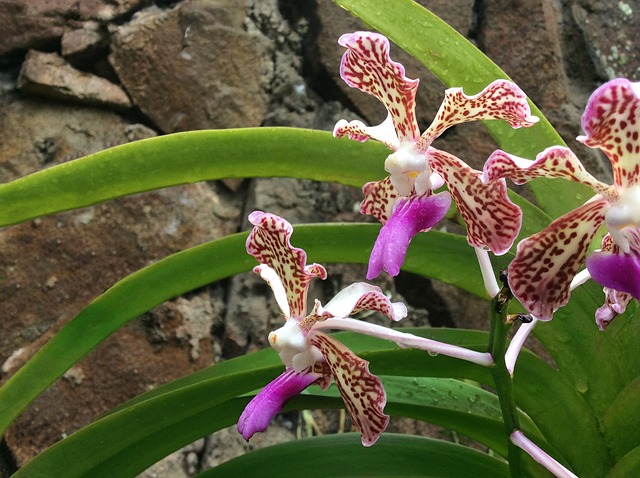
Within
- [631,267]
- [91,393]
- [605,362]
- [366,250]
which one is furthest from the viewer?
[91,393]

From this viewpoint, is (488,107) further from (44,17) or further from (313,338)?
(44,17)

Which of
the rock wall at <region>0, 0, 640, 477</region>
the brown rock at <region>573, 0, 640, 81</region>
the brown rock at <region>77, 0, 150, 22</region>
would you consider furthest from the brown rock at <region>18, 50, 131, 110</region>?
the brown rock at <region>573, 0, 640, 81</region>

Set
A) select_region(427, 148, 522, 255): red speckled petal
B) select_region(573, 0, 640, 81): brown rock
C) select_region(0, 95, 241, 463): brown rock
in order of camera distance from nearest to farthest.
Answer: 1. select_region(427, 148, 522, 255): red speckled petal
2. select_region(0, 95, 241, 463): brown rock
3. select_region(573, 0, 640, 81): brown rock

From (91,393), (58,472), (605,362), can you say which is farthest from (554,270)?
(91,393)

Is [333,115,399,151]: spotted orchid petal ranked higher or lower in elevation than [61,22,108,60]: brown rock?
lower

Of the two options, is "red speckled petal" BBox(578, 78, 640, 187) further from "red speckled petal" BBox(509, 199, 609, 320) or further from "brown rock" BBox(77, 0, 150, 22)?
"brown rock" BBox(77, 0, 150, 22)

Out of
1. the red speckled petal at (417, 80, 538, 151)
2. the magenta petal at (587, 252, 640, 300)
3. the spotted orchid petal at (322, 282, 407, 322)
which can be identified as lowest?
the magenta petal at (587, 252, 640, 300)

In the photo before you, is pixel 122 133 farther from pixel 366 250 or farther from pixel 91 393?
pixel 366 250
